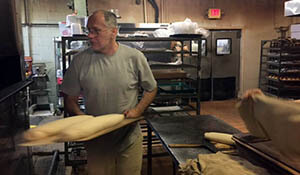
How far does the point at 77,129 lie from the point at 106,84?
15.4 inches

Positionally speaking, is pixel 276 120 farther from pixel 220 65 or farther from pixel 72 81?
pixel 220 65

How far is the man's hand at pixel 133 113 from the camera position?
159 cm

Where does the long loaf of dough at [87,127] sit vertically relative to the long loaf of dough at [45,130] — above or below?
below

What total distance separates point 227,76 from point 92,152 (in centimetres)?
519

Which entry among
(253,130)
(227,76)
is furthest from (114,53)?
(227,76)

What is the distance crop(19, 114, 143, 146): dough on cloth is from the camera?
3.82 feet

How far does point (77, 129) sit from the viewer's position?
4.17 ft

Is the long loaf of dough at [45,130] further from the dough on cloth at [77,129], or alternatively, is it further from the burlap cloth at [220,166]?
the burlap cloth at [220,166]

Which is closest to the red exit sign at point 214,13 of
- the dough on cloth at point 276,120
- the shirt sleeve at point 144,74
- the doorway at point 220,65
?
the doorway at point 220,65

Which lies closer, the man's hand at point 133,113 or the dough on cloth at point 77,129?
the dough on cloth at point 77,129

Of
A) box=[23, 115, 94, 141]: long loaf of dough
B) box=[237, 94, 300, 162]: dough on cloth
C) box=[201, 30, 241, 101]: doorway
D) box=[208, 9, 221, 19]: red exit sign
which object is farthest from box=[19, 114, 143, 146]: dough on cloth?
box=[208, 9, 221, 19]: red exit sign

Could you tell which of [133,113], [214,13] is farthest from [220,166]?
[214,13]

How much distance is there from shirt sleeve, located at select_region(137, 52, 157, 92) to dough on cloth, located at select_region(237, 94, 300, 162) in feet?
2.21

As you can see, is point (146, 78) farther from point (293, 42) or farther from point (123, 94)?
point (293, 42)
